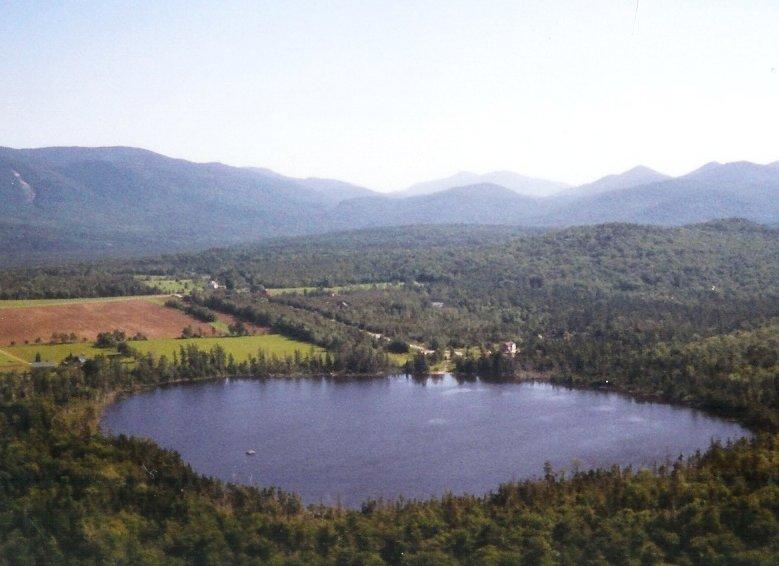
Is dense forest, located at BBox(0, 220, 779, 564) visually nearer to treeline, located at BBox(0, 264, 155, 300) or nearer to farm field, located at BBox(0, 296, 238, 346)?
treeline, located at BBox(0, 264, 155, 300)

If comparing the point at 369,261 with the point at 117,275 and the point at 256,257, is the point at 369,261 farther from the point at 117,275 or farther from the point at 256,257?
the point at 117,275

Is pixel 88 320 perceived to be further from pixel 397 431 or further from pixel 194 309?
pixel 397 431

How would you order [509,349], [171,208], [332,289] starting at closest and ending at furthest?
[509,349] < [332,289] < [171,208]

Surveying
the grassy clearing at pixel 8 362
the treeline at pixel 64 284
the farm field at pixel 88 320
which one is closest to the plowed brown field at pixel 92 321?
the farm field at pixel 88 320

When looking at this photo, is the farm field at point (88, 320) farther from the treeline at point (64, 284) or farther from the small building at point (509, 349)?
the small building at point (509, 349)

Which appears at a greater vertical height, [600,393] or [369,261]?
[369,261]

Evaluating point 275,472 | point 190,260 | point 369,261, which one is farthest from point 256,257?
point 275,472

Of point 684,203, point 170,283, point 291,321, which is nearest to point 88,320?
point 291,321
